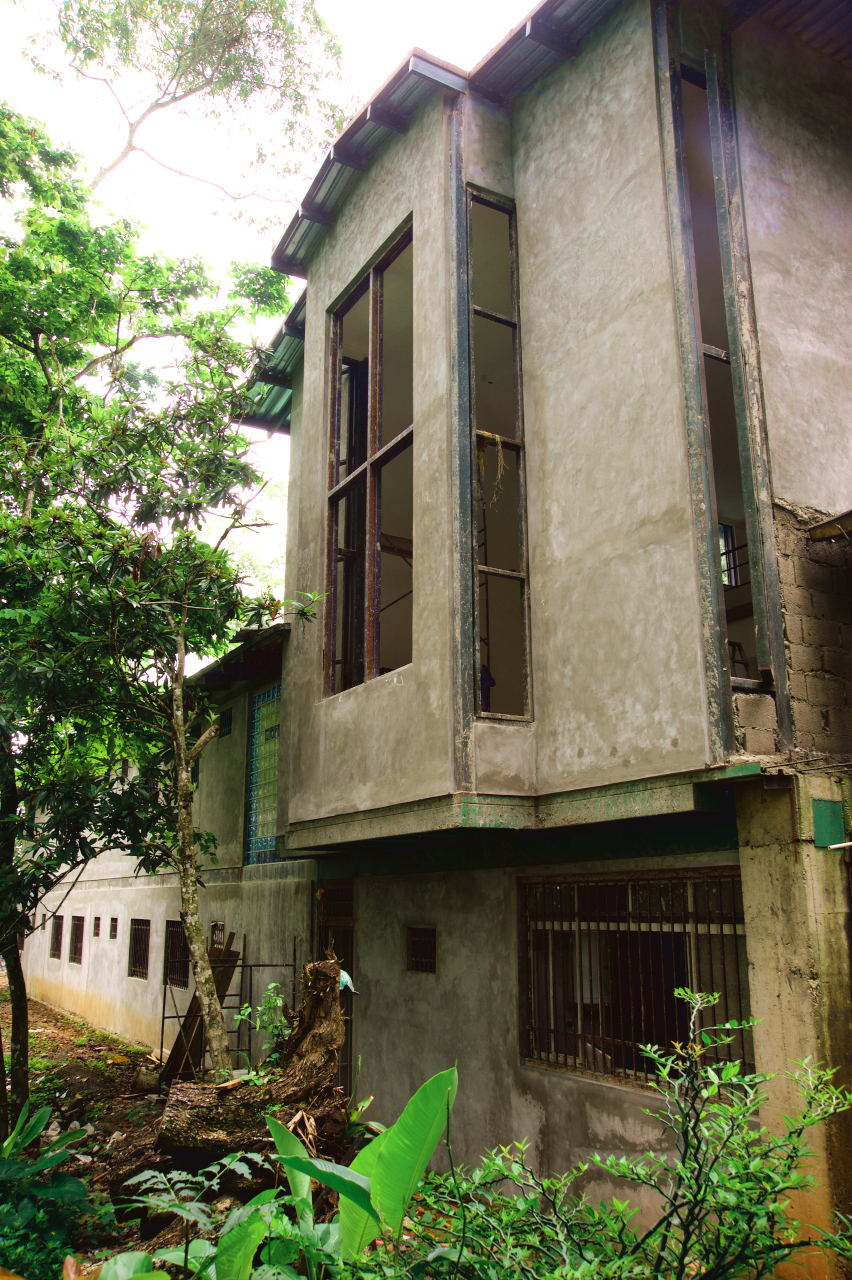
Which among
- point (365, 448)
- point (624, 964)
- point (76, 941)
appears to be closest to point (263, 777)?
point (365, 448)

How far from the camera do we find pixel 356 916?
990 centimetres

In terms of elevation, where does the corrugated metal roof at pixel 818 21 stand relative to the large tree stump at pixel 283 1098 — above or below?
above

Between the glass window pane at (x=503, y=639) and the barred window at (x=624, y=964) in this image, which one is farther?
the glass window pane at (x=503, y=639)

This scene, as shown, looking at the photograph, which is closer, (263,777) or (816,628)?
(816,628)

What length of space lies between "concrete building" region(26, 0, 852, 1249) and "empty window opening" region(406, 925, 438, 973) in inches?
1.5

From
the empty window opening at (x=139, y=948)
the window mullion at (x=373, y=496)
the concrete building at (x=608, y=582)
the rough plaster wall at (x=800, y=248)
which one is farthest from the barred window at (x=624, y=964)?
the empty window opening at (x=139, y=948)

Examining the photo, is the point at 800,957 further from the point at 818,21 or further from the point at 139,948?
the point at 139,948

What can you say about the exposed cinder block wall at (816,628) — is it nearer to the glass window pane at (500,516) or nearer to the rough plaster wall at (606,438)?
Result: the rough plaster wall at (606,438)

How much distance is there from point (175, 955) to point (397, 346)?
11.0m

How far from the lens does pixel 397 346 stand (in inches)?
428

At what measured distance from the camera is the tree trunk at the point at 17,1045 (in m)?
9.55

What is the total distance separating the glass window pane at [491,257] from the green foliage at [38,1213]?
7.82 meters

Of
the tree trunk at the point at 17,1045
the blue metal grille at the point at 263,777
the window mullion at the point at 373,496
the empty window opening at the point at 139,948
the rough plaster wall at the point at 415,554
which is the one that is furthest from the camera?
the empty window opening at the point at 139,948

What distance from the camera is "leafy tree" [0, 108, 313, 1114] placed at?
A: 8641 millimetres
